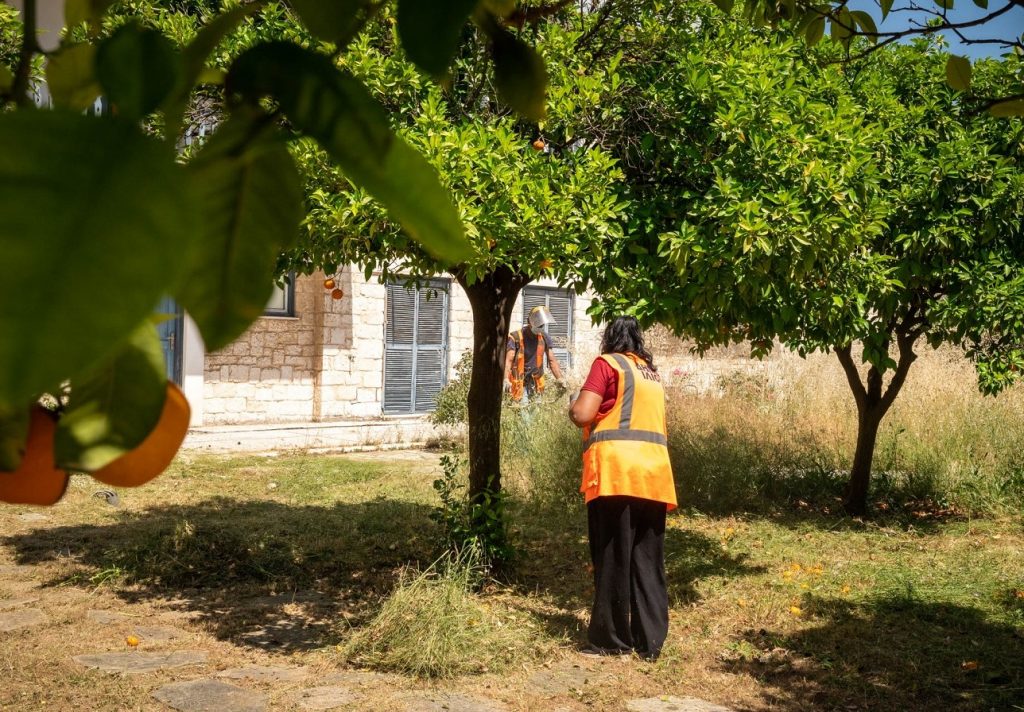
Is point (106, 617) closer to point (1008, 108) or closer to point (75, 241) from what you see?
point (1008, 108)

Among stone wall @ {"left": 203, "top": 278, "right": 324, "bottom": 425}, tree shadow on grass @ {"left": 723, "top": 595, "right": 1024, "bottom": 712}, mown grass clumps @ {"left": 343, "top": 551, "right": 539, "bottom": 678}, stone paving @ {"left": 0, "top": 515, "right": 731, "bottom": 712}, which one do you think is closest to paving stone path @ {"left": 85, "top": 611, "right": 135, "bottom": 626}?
stone paving @ {"left": 0, "top": 515, "right": 731, "bottom": 712}

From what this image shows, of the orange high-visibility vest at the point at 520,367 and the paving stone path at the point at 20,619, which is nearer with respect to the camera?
the paving stone path at the point at 20,619

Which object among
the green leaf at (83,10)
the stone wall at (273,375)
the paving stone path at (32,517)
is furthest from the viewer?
the stone wall at (273,375)

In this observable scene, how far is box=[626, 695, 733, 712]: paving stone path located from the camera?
363cm

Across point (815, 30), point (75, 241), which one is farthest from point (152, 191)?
point (815, 30)

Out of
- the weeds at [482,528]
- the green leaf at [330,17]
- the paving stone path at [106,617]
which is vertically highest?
the green leaf at [330,17]

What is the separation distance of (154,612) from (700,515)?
3.83 m

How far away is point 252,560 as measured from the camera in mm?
5453

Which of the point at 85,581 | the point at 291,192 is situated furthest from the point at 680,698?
the point at 291,192

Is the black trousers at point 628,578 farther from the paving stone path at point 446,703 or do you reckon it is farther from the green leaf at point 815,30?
the green leaf at point 815,30

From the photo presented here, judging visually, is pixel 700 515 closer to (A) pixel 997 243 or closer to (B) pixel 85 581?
(A) pixel 997 243

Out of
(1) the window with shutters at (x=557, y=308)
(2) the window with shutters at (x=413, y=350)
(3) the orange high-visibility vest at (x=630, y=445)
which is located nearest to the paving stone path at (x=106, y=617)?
(3) the orange high-visibility vest at (x=630, y=445)

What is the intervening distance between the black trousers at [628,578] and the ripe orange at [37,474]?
13.1 feet

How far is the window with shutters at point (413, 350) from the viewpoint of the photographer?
39.7 feet
